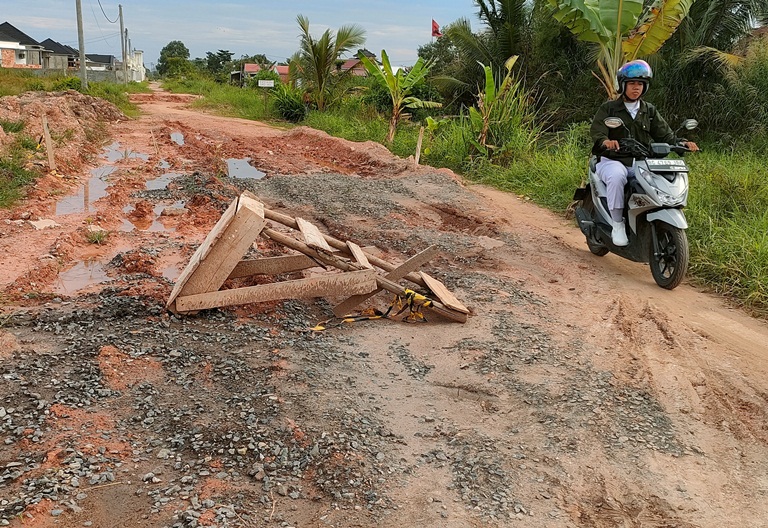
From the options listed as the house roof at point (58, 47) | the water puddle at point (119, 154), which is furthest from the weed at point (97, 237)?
the house roof at point (58, 47)

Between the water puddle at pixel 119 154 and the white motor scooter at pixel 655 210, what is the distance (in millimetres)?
10511

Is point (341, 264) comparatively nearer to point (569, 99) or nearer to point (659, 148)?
point (659, 148)

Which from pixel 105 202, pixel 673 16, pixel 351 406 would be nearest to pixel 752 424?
pixel 351 406

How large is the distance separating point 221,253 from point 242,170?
352 inches

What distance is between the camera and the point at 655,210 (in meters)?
5.86

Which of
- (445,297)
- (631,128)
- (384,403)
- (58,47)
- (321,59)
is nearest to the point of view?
(384,403)

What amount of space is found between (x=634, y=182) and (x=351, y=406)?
3836 millimetres

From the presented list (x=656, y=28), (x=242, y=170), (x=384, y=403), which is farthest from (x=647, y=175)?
(x=242, y=170)

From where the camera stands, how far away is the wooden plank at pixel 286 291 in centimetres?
449

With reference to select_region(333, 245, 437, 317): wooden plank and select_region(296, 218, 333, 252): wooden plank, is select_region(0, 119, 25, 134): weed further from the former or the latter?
select_region(333, 245, 437, 317): wooden plank

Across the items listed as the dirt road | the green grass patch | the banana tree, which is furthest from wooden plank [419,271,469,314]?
the green grass patch

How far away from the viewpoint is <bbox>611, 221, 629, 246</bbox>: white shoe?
6.13m

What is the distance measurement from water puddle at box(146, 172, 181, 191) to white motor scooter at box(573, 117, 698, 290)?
7.09m

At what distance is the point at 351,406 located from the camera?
356cm
